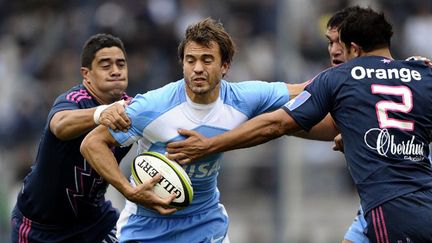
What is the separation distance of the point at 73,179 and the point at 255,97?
5.80 feet

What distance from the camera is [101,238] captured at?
904cm

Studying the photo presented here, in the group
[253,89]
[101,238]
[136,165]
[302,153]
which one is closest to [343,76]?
[253,89]

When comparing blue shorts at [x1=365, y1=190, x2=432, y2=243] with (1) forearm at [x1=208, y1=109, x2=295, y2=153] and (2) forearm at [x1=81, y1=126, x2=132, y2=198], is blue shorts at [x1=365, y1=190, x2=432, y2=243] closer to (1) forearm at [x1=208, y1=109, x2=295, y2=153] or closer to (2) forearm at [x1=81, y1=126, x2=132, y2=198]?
(1) forearm at [x1=208, y1=109, x2=295, y2=153]

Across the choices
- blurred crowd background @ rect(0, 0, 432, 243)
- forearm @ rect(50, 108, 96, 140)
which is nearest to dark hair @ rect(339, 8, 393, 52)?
forearm @ rect(50, 108, 96, 140)

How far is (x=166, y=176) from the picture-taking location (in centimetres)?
756

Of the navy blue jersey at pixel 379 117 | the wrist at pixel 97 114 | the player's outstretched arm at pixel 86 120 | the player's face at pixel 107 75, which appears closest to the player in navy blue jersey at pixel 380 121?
the navy blue jersey at pixel 379 117

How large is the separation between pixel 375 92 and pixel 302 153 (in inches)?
325

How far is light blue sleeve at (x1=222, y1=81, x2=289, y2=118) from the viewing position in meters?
8.02

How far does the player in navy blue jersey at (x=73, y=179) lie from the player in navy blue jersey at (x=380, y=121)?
192 centimetres

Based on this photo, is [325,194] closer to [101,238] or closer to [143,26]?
[143,26]

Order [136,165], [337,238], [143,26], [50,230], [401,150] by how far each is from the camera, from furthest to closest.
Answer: [143,26], [337,238], [50,230], [136,165], [401,150]

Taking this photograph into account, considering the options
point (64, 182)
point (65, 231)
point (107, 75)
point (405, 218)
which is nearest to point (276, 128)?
point (405, 218)

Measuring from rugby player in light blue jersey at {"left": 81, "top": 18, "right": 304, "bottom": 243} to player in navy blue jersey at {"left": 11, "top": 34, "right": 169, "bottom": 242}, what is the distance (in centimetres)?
72

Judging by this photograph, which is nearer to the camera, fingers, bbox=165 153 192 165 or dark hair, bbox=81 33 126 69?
fingers, bbox=165 153 192 165
